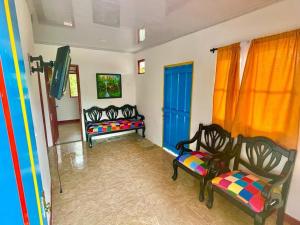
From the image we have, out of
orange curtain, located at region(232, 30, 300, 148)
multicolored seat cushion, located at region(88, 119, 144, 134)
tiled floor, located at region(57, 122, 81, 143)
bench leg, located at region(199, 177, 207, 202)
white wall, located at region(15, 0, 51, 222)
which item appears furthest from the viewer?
tiled floor, located at region(57, 122, 81, 143)

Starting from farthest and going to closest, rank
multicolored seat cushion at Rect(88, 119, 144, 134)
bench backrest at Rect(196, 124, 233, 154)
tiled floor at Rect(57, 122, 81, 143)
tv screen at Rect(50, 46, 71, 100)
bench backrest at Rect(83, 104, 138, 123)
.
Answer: tiled floor at Rect(57, 122, 81, 143) → bench backrest at Rect(83, 104, 138, 123) → multicolored seat cushion at Rect(88, 119, 144, 134) → bench backrest at Rect(196, 124, 233, 154) → tv screen at Rect(50, 46, 71, 100)

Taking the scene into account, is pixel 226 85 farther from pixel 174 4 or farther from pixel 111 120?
pixel 111 120

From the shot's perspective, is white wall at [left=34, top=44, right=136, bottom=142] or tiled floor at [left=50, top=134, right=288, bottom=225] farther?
white wall at [left=34, top=44, right=136, bottom=142]

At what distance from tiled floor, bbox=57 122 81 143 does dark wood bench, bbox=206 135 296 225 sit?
3.92m

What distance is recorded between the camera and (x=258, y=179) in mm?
1814

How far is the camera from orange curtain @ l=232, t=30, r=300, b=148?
162cm

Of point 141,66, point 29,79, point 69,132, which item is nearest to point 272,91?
point 29,79

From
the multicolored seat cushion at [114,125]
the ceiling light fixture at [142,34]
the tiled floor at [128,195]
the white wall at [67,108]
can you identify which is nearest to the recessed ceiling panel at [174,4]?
the ceiling light fixture at [142,34]

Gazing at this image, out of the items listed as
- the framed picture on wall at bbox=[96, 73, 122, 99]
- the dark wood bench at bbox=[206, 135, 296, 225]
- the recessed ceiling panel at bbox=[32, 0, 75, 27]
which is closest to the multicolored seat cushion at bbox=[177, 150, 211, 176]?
the dark wood bench at bbox=[206, 135, 296, 225]

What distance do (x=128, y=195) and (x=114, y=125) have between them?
2.18m

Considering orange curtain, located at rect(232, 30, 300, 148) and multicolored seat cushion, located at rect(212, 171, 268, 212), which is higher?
orange curtain, located at rect(232, 30, 300, 148)

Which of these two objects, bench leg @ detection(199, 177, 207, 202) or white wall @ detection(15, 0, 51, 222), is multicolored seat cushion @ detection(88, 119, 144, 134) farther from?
bench leg @ detection(199, 177, 207, 202)

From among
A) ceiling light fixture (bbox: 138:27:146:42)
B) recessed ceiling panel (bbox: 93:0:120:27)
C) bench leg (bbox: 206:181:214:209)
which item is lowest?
bench leg (bbox: 206:181:214:209)

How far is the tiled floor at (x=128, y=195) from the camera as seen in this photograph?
1.85 metres
